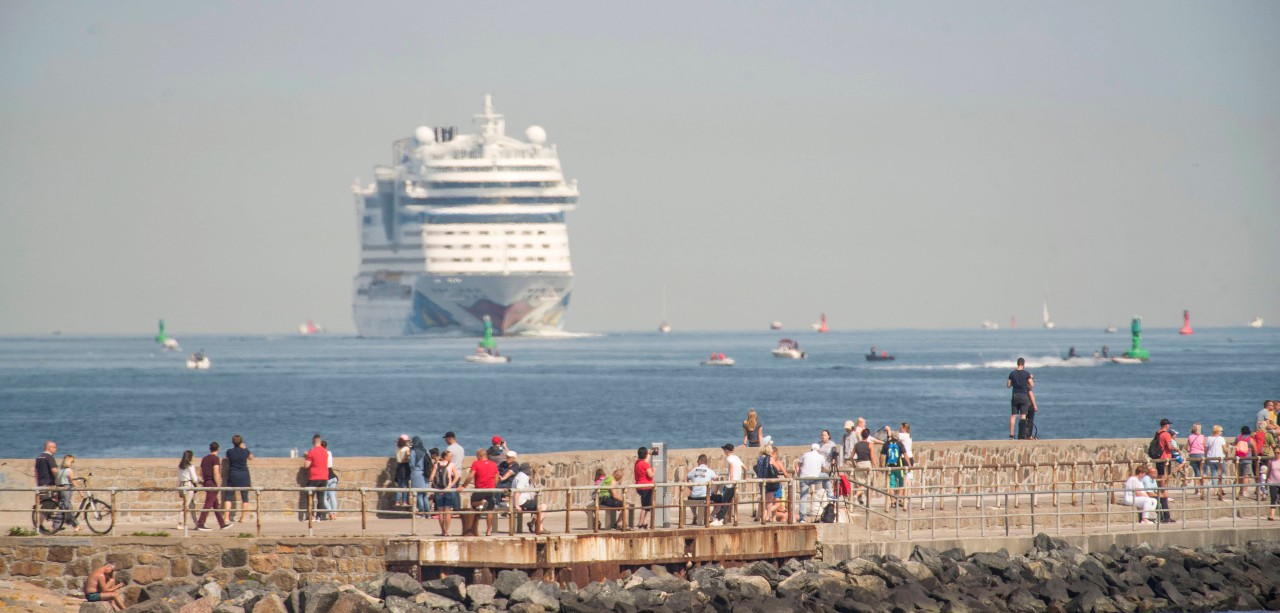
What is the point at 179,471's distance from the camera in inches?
744

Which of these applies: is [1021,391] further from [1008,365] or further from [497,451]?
[1008,365]

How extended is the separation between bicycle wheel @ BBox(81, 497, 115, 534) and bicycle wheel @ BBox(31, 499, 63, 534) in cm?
29

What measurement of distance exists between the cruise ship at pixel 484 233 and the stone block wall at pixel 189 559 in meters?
144

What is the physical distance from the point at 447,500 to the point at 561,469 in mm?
2470

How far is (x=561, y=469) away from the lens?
20672 mm

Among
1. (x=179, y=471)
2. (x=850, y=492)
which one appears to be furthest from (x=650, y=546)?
(x=179, y=471)

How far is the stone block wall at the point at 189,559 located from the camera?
57.7ft

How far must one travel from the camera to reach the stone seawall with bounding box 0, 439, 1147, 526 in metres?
19.2

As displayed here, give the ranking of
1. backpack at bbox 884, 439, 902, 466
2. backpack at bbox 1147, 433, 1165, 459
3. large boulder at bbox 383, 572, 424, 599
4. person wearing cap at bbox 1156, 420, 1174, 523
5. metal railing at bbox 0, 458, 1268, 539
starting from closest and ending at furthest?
large boulder at bbox 383, 572, 424, 599 → metal railing at bbox 0, 458, 1268, 539 → backpack at bbox 884, 439, 902, 466 → person wearing cap at bbox 1156, 420, 1174, 523 → backpack at bbox 1147, 433, 1165, 459

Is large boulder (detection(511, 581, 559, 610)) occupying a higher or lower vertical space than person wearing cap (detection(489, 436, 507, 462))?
lower

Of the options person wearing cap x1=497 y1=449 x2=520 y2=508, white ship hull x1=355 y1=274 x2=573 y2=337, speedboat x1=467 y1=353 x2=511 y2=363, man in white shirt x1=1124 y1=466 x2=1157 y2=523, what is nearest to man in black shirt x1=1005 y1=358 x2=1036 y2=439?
man in white shirt x1=1124 y1=466 x2=1157 y2=523

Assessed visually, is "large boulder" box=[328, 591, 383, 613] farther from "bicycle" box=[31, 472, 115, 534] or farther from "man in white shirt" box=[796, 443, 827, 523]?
"man in white shirt" box=[796, 443, 827, 523]

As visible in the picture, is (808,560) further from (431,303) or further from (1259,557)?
(431,303)

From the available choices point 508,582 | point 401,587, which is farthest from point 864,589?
point 401,587
